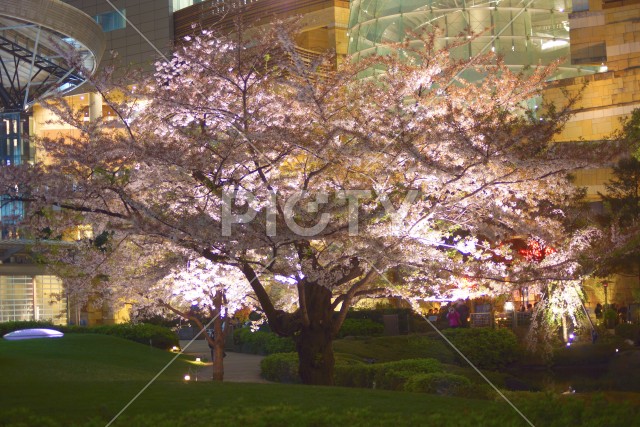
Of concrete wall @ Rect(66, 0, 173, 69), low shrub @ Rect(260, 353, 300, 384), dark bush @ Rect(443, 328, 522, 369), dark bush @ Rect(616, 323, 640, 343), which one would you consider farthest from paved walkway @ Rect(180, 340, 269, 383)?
concrete wall @ Rect(66, 0, 173, 69)

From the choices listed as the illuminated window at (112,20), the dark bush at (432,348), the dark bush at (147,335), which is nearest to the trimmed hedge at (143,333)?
the dark bush at (147,335)

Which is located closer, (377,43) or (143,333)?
(143,333)

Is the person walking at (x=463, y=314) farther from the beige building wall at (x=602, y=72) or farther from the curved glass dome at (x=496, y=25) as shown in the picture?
the curved glass dome at (x=496, y=25)

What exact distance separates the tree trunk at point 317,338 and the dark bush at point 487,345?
1303 centimetres

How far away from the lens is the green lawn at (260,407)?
10.3 meters

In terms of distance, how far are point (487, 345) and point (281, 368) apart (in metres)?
8.80

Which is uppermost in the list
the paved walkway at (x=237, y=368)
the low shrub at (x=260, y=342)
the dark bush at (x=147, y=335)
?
the dark bush at (x=147, y=335)

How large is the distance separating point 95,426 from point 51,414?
1234 mm

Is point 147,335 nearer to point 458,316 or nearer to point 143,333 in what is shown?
point 143,333

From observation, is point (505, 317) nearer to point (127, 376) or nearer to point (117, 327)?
point (117, 327)

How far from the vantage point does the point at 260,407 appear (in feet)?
36.7

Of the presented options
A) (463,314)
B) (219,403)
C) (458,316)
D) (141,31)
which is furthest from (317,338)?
(141,31)

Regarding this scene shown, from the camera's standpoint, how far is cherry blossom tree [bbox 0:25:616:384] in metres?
14.6

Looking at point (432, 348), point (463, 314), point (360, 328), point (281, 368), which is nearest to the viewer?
point (281, 368)
